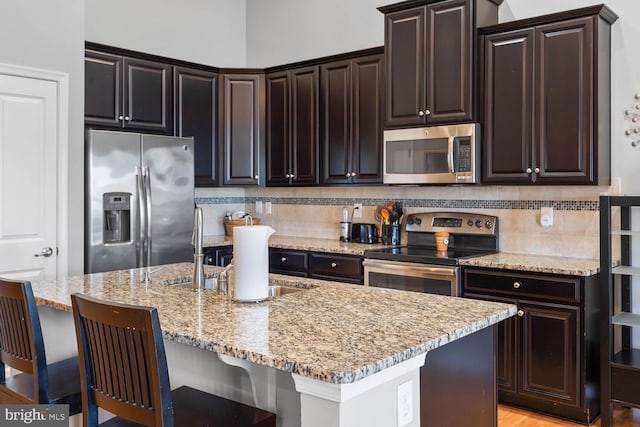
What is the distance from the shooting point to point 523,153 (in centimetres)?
361

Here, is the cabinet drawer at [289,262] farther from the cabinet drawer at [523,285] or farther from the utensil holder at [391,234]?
the cabinet drawer at [523,285]

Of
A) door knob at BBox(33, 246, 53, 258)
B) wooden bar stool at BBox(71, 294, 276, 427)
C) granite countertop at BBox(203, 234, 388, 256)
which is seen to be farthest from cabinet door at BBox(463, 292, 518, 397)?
door knob at BBox(33, 246, 53, 258)

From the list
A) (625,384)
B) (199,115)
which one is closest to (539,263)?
(625,384)

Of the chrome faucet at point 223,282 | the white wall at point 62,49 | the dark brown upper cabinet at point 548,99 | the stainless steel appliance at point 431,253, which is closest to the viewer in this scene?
the chrome faucet at point 223,282

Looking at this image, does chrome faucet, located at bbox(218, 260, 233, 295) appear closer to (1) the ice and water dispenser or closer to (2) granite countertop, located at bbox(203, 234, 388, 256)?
(2) granite countertop, located at bbox(203, 234, 388, 256)

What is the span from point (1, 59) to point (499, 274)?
325cm

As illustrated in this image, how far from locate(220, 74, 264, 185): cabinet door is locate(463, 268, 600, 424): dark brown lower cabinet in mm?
2400

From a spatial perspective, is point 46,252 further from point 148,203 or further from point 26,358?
point 26,358

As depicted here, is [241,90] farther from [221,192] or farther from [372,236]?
[372,236]

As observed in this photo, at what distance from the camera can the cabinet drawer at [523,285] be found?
3201 mm

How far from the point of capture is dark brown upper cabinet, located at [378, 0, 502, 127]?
3770 millimetres

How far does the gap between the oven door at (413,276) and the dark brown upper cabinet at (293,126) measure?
43.3 inches

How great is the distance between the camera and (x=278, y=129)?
5.04 metres

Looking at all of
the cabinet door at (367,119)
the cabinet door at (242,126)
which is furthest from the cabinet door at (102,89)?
the cabinet door at (367,119)
